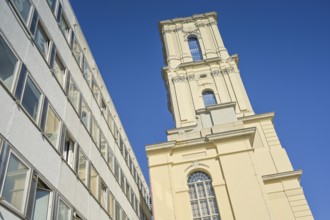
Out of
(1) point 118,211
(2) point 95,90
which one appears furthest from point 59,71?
(1) point 118,211

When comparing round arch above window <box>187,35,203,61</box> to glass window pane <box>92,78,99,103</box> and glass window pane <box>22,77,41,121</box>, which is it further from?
glass window pane <box>22,77,41,121</box>

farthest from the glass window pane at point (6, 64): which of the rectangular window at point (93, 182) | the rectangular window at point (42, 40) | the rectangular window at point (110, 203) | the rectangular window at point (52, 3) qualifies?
the rectangular window at point (110, 203)

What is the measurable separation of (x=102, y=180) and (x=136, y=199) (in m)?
9.17

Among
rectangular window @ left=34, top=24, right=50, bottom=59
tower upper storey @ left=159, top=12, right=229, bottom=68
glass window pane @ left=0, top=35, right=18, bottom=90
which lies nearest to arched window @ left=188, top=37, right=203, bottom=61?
tower upper storey @ left=159, top=12, right=229, bottom=68

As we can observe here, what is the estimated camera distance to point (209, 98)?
30891 mm

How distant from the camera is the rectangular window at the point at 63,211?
10.2m

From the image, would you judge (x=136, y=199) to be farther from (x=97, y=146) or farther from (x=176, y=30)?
(x=176, y=30)

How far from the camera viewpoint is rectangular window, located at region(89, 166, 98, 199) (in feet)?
46.1

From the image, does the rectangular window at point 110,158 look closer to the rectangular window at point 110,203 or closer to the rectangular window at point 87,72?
the rectangular window at point 110,203

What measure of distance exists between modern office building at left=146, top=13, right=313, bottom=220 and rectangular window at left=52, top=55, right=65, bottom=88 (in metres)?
11.8

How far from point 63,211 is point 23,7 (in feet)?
23.5

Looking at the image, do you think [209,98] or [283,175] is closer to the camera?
[283,175]

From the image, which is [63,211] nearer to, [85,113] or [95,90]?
[85,113]

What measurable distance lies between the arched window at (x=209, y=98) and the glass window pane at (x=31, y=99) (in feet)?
71.6
